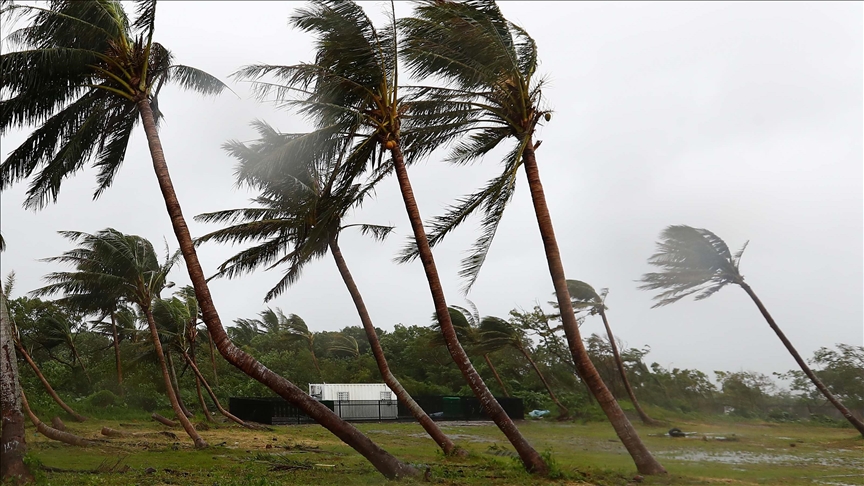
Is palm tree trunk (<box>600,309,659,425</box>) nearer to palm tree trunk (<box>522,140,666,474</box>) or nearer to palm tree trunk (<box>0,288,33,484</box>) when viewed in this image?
palm tree trunk (<box>522,140,666,474</box>)

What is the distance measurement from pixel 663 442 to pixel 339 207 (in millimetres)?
10830

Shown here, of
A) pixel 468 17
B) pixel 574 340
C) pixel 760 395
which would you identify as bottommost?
pixel 760 395

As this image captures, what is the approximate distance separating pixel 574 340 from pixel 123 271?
12.3 m

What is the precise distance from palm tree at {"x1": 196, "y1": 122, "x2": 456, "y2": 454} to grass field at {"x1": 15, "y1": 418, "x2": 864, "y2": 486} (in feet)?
7.36

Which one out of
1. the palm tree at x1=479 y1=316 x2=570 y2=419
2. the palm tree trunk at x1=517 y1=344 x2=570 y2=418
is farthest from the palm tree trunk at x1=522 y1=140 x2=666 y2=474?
the palm tree trunk at x1=517 y1=344 x2=570 y2=418

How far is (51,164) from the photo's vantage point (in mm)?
9516

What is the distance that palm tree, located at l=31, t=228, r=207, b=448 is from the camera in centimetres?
1517

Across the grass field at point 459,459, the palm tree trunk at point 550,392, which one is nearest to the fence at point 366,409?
the grass field at point 459,459

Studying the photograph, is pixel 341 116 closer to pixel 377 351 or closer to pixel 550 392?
pixel 377 351

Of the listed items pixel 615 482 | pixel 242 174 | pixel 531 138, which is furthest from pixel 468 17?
pixel 615 482

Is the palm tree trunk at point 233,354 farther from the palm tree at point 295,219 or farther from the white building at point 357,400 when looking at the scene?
the white building at point 357,400

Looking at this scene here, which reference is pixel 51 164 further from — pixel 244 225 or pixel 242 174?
pixel 244 225

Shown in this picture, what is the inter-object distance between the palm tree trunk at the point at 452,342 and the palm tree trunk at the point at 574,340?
1.38 metres

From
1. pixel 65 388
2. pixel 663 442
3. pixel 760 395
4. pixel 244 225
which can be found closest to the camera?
pixel 244 225
